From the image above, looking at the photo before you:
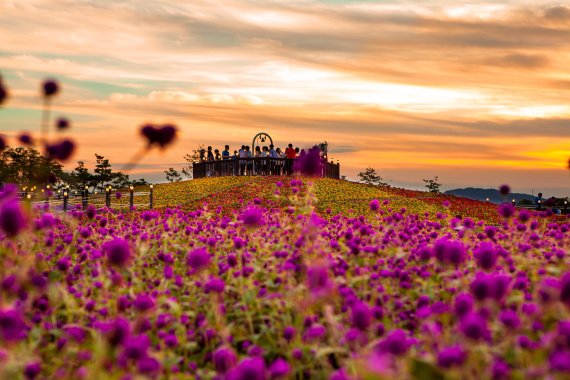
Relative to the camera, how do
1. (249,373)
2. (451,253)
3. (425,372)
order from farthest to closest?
(451,253), (425,372), (249,373)

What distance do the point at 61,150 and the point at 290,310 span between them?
231cm

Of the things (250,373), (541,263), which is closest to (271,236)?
(541,263)

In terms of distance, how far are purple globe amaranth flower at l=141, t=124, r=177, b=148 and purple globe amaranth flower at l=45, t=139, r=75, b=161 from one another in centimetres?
110

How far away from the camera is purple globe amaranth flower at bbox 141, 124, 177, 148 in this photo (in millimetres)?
3145

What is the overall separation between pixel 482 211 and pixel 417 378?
24.9 m

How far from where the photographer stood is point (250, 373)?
6.78 feet

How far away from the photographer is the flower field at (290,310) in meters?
2.75

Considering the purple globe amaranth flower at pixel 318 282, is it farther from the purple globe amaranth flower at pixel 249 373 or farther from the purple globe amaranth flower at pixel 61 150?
the purple globe amaranth flower at pixel 61 150

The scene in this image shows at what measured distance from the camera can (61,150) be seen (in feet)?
13.2

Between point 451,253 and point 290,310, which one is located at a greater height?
point 451,253

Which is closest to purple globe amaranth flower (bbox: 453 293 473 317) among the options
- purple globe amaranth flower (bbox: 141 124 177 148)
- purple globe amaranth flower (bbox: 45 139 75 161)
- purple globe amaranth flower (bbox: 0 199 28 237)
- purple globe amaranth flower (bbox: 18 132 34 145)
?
purple globe amaranth flower (bbox: 141 124 177 148)

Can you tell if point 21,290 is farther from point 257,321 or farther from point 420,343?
point 420,343

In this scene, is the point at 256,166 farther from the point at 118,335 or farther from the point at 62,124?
the point at 118,335

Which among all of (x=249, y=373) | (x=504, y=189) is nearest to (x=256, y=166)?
(x=504, y=189)
